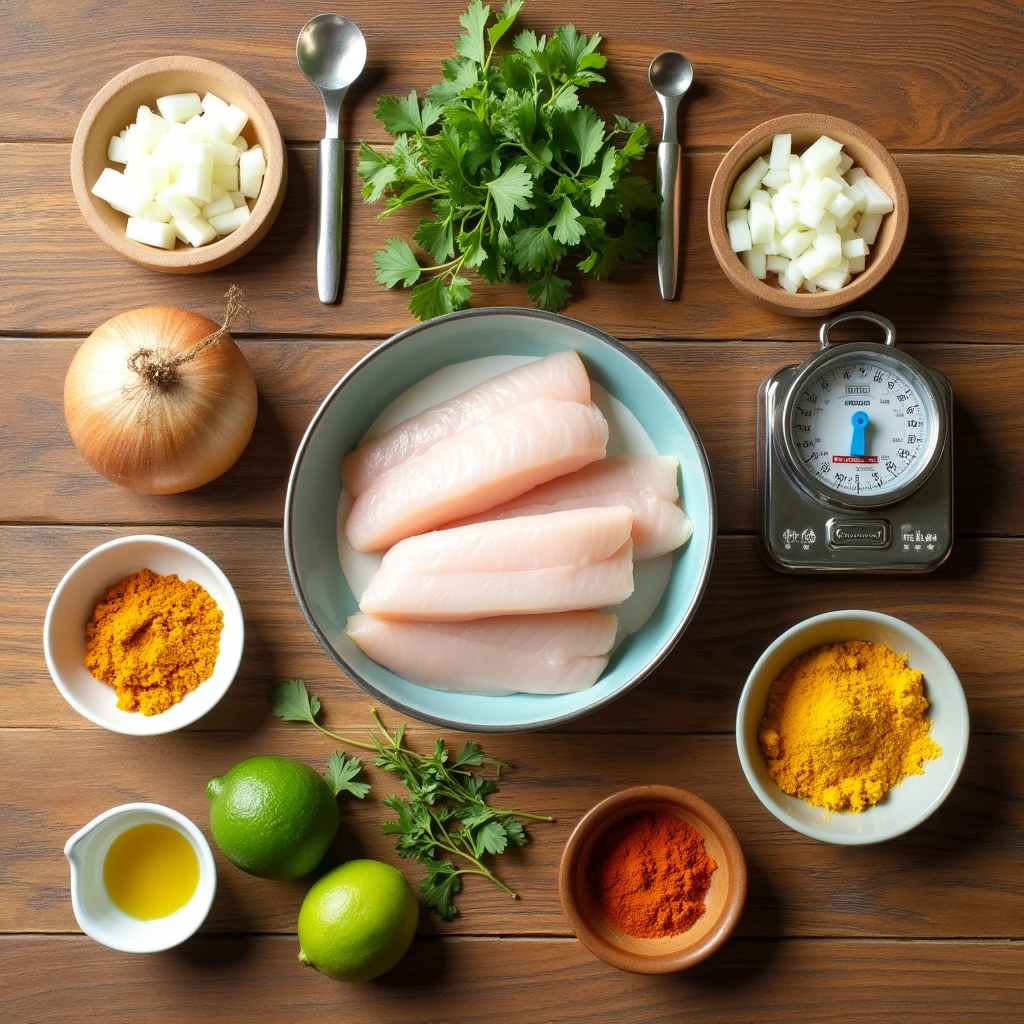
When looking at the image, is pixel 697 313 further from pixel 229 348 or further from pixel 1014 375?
pixel 229 348

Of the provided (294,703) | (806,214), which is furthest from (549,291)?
(294,703)

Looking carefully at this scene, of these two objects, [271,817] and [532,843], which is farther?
[532,843]

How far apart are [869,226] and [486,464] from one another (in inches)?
27.1

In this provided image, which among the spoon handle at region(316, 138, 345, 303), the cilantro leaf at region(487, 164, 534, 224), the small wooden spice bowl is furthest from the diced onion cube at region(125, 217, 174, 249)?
the small wooden spice bowl

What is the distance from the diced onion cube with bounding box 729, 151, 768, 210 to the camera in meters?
1.36

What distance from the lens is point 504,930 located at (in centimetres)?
139

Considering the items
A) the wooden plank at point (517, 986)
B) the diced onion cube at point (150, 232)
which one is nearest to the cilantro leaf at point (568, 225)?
the diced onion cube at point (150, 232)

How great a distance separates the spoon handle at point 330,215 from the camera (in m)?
1.38

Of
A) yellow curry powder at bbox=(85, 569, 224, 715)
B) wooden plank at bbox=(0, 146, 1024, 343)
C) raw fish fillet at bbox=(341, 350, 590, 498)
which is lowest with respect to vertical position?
yellow curry powder at bbox=(85, 569, 224, 715)

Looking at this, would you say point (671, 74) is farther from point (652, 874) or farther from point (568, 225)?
point (652, 874)

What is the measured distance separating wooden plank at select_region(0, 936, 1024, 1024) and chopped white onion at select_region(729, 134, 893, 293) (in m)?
1.04

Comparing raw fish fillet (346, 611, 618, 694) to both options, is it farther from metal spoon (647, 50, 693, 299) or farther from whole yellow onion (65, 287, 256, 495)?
metal spoon (647, 50, 693, 299)

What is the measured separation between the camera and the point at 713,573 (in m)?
1.40

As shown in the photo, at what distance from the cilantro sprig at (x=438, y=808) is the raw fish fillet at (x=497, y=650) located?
0.42 feet
